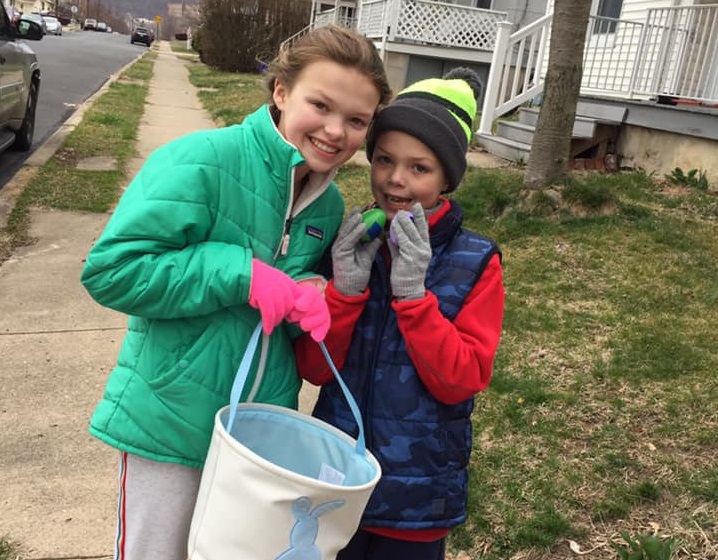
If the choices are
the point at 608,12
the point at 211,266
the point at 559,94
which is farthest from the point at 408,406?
the point at 608,12

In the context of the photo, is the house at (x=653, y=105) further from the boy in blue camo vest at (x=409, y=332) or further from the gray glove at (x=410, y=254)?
the gray glove at (x=410, y=254)

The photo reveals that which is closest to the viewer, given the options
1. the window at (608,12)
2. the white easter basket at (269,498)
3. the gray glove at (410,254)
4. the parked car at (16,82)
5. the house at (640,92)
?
the white easter basket at (269,498)

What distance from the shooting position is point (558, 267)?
4.89 meters

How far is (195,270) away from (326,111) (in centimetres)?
47

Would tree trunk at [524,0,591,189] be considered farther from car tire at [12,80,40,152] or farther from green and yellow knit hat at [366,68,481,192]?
car tire at [12,80,40,152]

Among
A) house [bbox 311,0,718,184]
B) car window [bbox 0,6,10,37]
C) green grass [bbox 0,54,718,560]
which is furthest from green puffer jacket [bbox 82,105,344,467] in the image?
car window [bbox 0,6,10,37]

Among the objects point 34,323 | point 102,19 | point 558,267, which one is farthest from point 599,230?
point 102,19

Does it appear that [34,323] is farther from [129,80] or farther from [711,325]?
[129,80]

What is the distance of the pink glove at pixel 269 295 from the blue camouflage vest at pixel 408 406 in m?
0.28

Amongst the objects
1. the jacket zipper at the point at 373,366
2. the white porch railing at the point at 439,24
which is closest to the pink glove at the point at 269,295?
the jacket zipper at the point at 373,366

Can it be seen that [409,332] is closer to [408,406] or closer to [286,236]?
[408,406]

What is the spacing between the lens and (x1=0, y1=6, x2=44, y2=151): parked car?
7652 millimetres

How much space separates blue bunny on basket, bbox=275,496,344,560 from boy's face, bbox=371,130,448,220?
71cm

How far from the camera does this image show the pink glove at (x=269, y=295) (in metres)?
1.53
